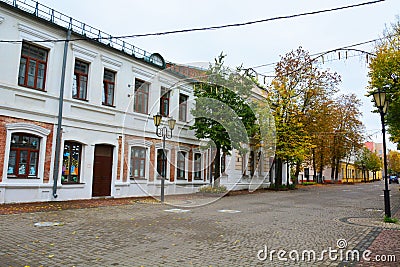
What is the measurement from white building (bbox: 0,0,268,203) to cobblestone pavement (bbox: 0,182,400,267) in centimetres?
329

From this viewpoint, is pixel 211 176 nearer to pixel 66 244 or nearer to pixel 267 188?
pixel 267 188

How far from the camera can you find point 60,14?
14453 mm

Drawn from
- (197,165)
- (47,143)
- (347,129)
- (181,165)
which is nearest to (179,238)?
(47,143)

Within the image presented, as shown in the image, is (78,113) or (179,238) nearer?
(179,238)

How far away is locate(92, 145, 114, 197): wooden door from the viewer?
1611cm

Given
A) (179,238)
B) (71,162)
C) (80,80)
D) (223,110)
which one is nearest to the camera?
(179,238)

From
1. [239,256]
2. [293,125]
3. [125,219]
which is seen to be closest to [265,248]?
[239,256]

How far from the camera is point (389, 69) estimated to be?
1727 cm

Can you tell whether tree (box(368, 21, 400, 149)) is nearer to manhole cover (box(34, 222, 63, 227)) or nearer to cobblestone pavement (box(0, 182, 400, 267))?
cobblestone pavement (box(0, 182, 400, 267))

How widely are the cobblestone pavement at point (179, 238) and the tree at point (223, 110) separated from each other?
26.1ft

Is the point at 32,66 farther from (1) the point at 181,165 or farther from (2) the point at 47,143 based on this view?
(1) the point at 181,165

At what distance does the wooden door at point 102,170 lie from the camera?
16.1 m

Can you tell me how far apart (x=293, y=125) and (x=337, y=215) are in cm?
1364

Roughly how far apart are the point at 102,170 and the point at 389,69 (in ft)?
50.4
